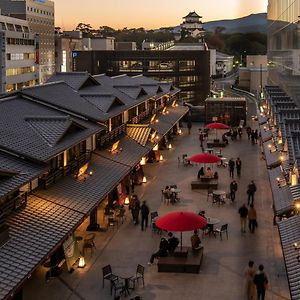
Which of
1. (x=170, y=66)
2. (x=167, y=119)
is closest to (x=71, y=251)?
(x=167, y=119)

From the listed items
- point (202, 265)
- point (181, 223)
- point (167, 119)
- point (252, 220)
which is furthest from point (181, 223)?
point (167, 119)

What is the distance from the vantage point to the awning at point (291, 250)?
13.4 meters

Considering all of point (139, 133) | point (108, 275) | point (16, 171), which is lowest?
point (108, 275)

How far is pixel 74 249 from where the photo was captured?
19.8 meters

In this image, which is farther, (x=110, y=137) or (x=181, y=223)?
(x=110, y=137)

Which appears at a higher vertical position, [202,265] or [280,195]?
[280,195]

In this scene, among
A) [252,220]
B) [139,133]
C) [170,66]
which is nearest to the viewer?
[252,220]

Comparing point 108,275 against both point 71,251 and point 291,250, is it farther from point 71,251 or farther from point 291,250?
point 291,250

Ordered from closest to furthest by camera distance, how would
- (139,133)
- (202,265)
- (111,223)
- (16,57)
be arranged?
(202,265)
(111,223)
(139,133)
(16,57)

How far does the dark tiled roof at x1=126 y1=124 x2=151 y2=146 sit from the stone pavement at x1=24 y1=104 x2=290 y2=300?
12.2ft

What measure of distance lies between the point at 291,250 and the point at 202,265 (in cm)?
479

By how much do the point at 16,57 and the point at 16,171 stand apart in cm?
7666

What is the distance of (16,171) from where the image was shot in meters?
16.4

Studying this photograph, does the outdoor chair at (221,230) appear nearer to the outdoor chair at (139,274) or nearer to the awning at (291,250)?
the awning at (291,250)
